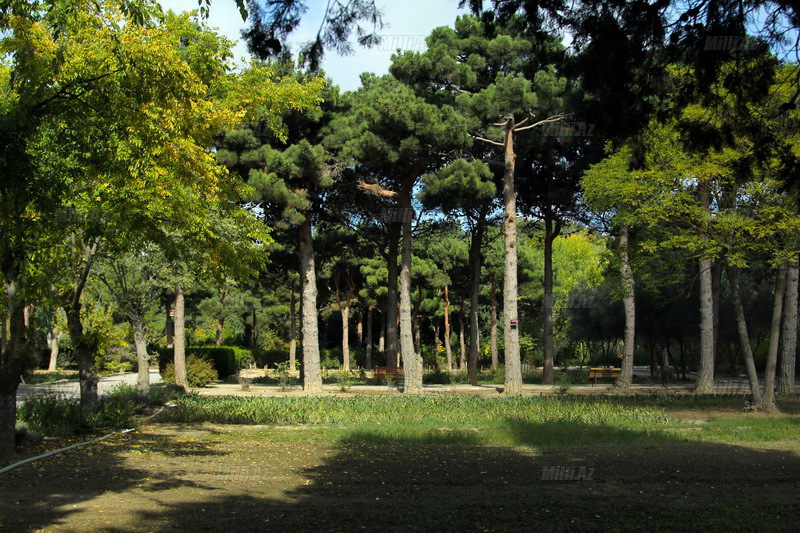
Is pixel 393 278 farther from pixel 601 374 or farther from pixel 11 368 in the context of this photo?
pixel 11 368

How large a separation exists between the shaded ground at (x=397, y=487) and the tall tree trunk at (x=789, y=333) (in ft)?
36.0

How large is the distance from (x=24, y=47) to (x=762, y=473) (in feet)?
39.9

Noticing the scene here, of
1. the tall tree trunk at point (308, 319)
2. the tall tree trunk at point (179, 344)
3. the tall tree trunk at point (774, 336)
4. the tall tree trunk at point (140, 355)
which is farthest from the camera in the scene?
the tall tree trunk at point (308, 319)

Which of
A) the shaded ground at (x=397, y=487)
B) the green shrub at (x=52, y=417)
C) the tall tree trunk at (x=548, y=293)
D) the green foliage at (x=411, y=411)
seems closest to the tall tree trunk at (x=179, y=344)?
the green foliage at (x=411, y=411)

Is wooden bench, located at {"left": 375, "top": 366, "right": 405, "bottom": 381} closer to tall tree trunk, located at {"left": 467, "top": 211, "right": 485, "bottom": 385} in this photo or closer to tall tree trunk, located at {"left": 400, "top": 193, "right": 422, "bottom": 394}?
tall tree trunk, located at {"left": 467, "top": 211, "right": 485, "bottom": 385}

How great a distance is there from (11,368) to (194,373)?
59.0 feet

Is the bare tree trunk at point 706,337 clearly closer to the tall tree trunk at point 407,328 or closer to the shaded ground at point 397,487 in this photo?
the tall tree trunk at point 407,328

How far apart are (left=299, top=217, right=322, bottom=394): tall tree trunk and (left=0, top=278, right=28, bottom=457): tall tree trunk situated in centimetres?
1547

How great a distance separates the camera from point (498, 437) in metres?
12.8

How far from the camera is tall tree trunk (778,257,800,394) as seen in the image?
2120 centimetres

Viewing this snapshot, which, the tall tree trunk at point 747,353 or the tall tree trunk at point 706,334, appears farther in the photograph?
the tall tree trunk at point 706,334

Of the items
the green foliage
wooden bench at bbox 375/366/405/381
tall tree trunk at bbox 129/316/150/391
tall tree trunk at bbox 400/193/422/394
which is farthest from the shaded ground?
wooden bench at bbox 375/366/405/381

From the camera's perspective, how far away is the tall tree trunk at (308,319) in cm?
2569

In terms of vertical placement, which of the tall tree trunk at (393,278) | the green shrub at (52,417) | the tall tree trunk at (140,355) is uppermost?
the tall tree trunk at (393,278)
